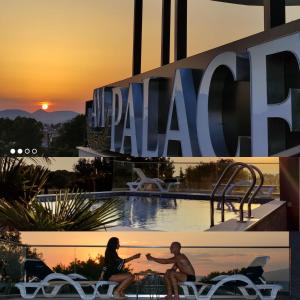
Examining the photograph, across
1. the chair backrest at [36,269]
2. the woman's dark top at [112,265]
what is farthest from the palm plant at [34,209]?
the woman's dark top at [112,265]

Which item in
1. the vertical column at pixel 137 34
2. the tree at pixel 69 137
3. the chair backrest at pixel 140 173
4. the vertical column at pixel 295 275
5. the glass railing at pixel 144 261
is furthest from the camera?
the chair backrest at pixel 140 173

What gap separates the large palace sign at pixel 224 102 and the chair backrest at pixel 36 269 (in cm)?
237

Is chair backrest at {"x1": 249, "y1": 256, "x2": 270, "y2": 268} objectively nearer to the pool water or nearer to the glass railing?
the glass railing

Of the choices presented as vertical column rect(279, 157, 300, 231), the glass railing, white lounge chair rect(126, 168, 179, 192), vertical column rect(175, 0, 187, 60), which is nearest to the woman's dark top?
the glass railing

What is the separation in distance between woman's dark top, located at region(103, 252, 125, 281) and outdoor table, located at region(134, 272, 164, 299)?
0.28 metres

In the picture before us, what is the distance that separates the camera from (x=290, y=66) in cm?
627

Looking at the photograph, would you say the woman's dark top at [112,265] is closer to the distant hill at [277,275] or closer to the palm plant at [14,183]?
the distant hill at [277,275]

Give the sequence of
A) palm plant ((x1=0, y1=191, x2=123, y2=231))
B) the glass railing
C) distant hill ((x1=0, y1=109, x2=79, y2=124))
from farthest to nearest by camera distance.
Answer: distant hill ((x1=0, y1=109, x2=79, y2=124))
palm plant ((x1=0, y1=191, x2=123, y2=231))
the glass railing

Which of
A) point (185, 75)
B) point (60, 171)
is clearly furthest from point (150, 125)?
point (60, 171)

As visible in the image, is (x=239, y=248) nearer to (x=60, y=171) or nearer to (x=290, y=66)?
(x=290, y=66)

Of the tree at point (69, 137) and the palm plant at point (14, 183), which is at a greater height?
the tree at point (69, 137)

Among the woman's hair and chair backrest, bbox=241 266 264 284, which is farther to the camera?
chair backrest, bbox=241 266 264 284

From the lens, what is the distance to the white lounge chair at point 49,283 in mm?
7387

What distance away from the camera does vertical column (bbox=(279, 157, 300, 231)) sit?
1330cm
